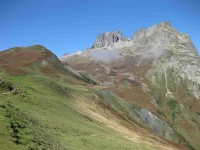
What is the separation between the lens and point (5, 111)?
4062 cm

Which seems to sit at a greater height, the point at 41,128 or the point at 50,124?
the point at 50,124

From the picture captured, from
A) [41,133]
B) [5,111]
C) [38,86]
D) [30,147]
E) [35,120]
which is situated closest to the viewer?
[30,147]

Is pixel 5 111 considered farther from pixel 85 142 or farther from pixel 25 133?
pixel 85 142

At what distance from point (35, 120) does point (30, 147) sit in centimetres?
1258

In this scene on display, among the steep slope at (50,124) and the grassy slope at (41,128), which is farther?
the steep slope at (50,124)

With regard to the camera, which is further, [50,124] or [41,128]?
[50,124]

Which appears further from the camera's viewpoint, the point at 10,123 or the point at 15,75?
the point at 15,75

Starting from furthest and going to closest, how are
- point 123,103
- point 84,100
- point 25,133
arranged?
1. point 123,103
2. point 84,100
3. point 25,133

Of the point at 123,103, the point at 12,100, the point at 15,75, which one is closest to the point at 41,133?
the point at 12,100

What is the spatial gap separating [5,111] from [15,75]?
56.3 m

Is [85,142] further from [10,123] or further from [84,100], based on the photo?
[84,100]

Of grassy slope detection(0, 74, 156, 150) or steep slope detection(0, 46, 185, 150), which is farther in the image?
steep slope detection(0, 46, 185, 150)

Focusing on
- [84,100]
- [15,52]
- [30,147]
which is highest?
[15,52]

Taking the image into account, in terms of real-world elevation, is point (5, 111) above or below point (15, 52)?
below
